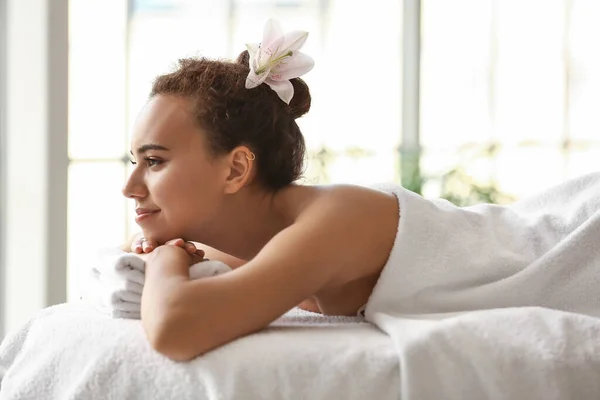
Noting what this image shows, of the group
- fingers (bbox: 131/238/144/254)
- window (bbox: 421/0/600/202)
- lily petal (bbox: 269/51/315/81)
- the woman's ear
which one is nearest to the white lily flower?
lily petal (bbox: 269/51/315/81)

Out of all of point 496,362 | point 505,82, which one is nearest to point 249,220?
point 496,362

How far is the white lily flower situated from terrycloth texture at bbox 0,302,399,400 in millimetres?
432

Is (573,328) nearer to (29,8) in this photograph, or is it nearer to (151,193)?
(151,193)

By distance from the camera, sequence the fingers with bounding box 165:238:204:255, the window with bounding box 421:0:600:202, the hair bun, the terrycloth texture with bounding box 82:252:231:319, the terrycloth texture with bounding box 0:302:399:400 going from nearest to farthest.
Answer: the terrycloth texture with bounding box 0:302:399:400
the terrycloth texture with bounding box 82:252:231:319
the fingers with bounding box 165:238:204:255
the hair bun
the window with bounding box 421:0:600:202

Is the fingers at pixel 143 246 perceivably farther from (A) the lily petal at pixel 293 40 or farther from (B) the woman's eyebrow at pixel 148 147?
(A) the lily petal at pixel 293 40

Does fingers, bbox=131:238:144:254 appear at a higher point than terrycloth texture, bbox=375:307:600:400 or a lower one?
higher

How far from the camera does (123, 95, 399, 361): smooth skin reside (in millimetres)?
1209

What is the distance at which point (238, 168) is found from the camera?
1469 millimetres

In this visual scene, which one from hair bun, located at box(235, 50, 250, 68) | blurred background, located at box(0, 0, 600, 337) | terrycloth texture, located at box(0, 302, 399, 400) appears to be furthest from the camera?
blurred background, located at box(0, 0, 600, 337)

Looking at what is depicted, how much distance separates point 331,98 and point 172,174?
1578 millimetres

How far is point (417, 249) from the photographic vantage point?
1.42m

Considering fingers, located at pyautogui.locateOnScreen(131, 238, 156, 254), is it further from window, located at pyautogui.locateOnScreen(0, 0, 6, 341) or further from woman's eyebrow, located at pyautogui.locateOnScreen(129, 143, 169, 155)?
window, located at pyautogui.locateOnScreen(0, 0, 6, 341)

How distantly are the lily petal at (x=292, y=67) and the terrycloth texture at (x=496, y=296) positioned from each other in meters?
0.25

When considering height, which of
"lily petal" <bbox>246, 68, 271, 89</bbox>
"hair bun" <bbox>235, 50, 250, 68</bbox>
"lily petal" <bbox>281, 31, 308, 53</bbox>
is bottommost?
"lily petal" <bbox>246, 68, 271, 89</bbox>
